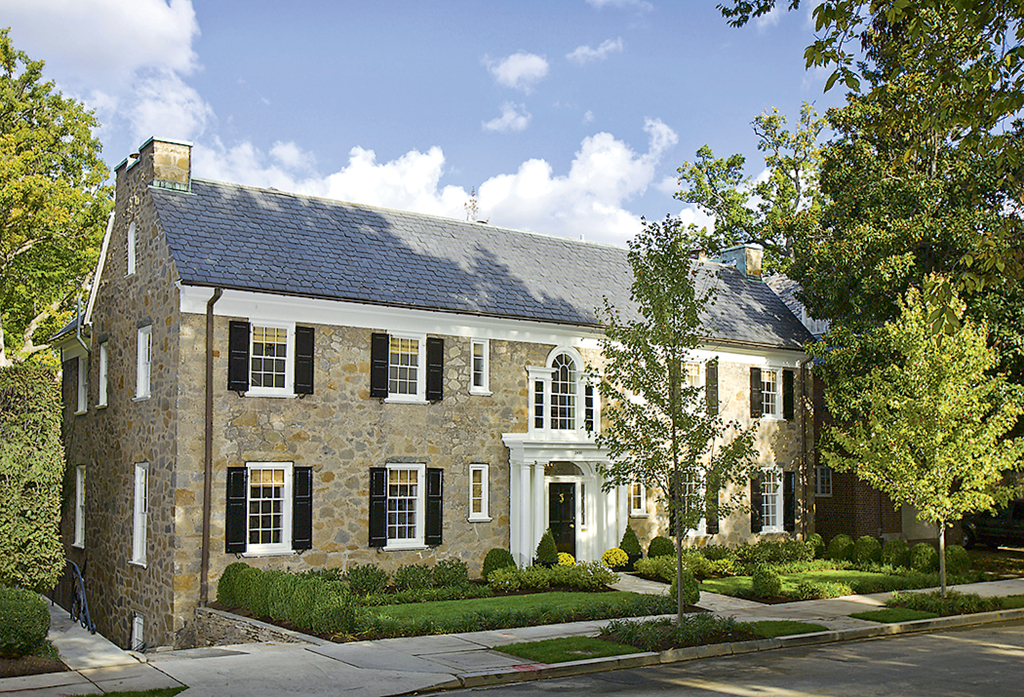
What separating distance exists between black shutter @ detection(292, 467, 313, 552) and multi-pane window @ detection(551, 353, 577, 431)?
6819mm

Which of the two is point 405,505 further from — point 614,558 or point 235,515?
point 614,558

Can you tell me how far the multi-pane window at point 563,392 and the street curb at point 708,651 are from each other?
9.15 m

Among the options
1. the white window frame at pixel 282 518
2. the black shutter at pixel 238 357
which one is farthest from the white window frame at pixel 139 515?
the black shutter at pixel 238 357

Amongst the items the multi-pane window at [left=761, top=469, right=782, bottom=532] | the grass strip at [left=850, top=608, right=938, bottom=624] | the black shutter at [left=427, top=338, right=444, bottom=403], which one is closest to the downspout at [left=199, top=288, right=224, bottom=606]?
the black shutter at [left=427, top=338, right=444, bottom=403]

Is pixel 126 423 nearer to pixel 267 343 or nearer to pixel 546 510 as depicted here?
pixel 267 343

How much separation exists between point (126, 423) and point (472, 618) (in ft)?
33.3

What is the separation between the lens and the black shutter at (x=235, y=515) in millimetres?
18672

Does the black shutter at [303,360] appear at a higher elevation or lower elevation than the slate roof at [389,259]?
lower

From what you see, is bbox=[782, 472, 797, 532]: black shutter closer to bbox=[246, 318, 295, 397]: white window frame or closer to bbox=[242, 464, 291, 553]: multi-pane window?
bbox=[242, 464, 291, 553]: multi-pane window

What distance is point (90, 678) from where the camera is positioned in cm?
1191

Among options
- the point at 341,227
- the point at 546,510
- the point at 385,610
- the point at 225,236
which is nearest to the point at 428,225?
the point at 341,227

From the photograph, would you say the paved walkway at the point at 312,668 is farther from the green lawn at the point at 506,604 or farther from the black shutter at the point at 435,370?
the black shutter at the point at 435,370

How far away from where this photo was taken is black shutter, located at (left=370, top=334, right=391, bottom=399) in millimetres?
20812

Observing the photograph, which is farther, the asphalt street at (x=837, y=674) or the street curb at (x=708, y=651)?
the street curb at (x=708, y=651)
